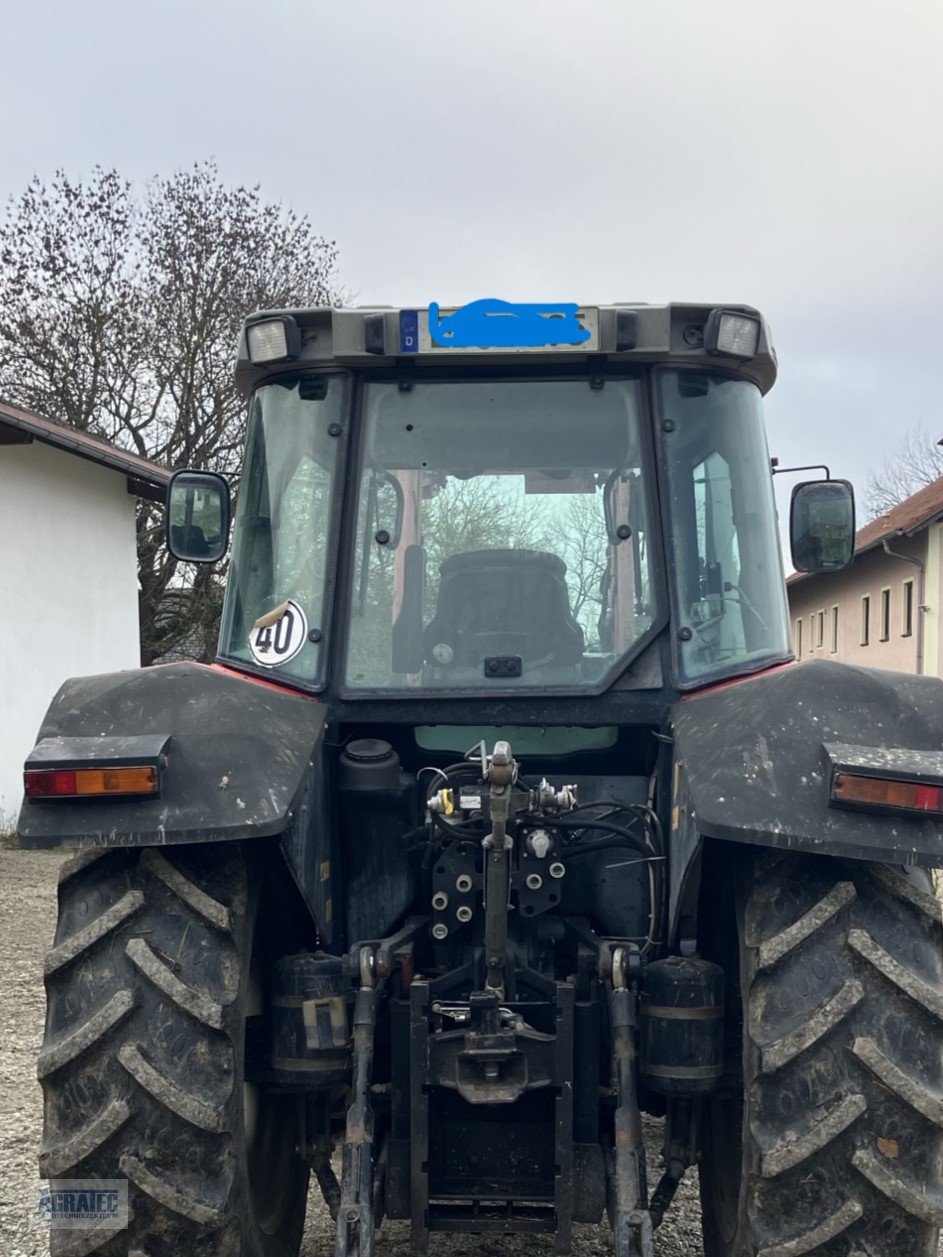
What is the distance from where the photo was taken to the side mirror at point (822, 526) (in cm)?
415

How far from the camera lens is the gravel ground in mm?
4098

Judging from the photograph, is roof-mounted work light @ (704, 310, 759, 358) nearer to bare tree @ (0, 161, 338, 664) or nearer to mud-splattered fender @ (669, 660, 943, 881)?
mud-splattered fender @ (669, 660, 943, 881)

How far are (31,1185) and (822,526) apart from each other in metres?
3.38

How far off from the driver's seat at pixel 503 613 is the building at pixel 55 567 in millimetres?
11268

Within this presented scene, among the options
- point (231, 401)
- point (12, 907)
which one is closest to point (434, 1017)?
point (12, 907)

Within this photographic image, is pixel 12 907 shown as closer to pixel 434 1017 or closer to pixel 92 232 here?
pixel 434 1017

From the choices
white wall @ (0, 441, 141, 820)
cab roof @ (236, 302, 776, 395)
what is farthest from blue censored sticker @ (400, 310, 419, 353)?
white wall @ (0, 441, 141, 820)

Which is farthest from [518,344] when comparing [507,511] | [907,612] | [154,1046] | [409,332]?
[907,612]

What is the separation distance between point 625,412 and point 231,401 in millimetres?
21032

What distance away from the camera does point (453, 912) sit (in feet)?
11.2

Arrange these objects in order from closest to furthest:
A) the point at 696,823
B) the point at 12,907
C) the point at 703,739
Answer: the point at 696,823
the point at 703,739
the point at 12,907

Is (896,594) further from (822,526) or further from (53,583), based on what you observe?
(822,526)

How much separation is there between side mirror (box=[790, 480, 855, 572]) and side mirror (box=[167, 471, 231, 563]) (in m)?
1.72

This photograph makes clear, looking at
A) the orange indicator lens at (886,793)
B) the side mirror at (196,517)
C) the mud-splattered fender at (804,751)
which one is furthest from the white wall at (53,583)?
the orange indicator lens at (886,793)
